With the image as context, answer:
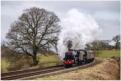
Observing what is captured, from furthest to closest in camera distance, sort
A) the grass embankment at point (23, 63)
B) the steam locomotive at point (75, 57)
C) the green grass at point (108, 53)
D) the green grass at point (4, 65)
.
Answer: the green grass at point (108, 53) < the steam locomotive at point (75, 57) < the grass embankment at point (23, 63) < the green grass at point (4, 65)

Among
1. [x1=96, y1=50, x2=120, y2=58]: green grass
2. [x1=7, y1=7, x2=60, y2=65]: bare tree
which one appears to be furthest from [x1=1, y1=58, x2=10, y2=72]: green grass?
[x1=96, y1=50, x2=120, y2=58]: green grass

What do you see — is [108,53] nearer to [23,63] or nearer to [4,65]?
[23,63]

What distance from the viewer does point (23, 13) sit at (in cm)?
1772

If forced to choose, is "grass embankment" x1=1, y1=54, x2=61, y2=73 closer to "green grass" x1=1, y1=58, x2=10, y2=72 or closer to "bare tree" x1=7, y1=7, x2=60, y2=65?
"green grass" x1=1, y1=58, x2=10, y2=72

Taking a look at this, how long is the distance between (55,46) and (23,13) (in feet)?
9.89

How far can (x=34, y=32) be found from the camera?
1800 centimetres

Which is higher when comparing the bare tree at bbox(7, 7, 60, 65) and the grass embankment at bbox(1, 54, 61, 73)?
the bare tree at bbox(7, 7, 60, 65)

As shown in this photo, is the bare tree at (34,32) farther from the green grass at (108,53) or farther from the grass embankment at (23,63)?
the green grass at (108,53)

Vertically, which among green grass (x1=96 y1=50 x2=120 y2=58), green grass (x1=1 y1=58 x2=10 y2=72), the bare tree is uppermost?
the bare tree

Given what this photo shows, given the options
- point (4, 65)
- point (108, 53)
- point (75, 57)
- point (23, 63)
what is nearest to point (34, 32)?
point (23, 63)

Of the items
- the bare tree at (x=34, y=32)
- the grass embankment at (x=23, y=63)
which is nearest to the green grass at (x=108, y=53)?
the grass embankment at (x=23, y=63)

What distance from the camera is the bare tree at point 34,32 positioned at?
57.0 ft

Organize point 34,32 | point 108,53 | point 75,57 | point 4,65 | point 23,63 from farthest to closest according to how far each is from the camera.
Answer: point 108,53 < point 75,57 < point 34,32 < point 23,63 < point 4,65

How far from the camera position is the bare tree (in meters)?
17.4
